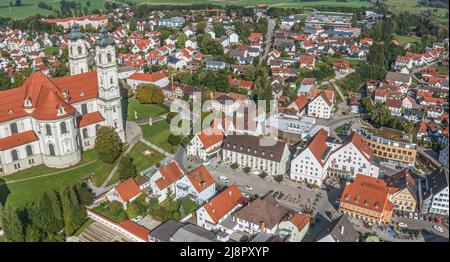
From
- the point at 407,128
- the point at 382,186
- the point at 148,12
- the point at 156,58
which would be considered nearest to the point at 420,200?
the point at 382,186

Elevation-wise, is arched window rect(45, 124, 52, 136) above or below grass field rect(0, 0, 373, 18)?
below

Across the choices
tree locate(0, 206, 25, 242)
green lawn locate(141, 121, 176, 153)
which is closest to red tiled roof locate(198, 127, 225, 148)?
green lawn locate(141, 121, 176, 153)

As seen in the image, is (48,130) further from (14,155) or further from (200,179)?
(200,179)

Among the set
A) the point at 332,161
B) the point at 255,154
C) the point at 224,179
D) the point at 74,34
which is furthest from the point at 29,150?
the point at 332,161

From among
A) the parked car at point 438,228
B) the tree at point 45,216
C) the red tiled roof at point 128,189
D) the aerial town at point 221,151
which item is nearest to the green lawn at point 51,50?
the aerial town at point 221,151

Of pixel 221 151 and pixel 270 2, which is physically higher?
pixel 270 2

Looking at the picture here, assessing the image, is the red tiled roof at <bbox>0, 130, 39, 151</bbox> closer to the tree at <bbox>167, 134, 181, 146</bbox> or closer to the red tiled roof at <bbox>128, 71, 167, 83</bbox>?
the tree at <bbox>167, 134, 181, 146</bbox>
